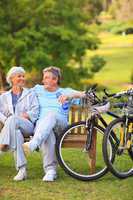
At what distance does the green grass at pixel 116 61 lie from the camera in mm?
34694

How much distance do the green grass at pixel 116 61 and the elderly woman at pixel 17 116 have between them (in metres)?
24.7

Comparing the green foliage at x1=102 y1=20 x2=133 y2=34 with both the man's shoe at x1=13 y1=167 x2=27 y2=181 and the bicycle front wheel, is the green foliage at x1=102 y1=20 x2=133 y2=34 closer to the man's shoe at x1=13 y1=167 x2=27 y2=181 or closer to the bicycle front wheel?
the bicycle front wheel

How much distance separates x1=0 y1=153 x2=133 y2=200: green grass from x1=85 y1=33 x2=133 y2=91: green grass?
2489 cm

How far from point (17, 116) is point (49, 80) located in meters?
0.53

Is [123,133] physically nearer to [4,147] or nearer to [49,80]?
[49,80]

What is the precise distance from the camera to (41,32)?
28.1m

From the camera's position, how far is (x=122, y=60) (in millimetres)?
43906

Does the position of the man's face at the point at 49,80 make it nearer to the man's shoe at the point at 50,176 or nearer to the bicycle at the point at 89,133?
the bicycle at the point at 89,133

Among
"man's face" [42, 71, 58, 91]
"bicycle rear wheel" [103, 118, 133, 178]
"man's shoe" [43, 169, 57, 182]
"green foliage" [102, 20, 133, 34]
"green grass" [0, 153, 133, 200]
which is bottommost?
"green grass" [0, 153, 133, 200]

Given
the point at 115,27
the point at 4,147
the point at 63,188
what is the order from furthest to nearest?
the point at 115,27, the point at 4,147, the point at 63,188

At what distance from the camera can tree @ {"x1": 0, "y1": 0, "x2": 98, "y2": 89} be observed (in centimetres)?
2766

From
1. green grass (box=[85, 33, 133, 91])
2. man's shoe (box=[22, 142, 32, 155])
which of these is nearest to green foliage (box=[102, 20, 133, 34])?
green grass (box=[85, 33, 133, 91])

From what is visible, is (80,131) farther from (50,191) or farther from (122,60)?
(122,60)

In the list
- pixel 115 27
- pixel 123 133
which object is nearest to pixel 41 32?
pixel 123 133
